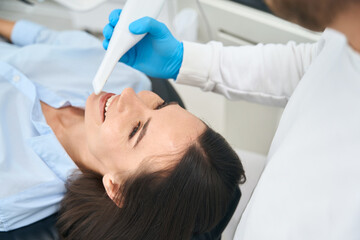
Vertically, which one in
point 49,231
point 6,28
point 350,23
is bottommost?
point 49,231

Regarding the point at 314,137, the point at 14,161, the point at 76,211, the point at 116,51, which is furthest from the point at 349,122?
the point at 14,161

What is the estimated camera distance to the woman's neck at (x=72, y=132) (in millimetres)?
1010

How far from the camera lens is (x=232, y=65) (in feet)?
Result: 3.39

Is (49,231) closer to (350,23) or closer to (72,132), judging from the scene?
(72,132)

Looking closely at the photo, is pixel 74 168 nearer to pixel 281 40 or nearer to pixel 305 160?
pixel 305 160

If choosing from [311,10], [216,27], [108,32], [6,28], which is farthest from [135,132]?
[6,28]

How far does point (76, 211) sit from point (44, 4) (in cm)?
107

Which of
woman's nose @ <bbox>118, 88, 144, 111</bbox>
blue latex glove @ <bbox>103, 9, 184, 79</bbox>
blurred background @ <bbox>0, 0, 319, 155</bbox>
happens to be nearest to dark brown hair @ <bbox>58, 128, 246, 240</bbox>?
woman's nose @ <bbox>118, 88, 144, 111</bbox>

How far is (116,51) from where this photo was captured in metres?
0.76

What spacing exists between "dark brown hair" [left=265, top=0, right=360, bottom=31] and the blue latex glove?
557 mm

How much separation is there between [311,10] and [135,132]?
57 centimetres

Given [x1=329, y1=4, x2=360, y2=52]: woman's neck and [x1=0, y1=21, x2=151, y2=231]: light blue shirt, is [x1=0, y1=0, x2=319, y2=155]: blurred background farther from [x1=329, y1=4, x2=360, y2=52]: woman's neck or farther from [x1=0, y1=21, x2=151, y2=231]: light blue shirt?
[x1=329, y1=4, x2=360, y2=52]: woman's neck

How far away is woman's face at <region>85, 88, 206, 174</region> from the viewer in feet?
2.75

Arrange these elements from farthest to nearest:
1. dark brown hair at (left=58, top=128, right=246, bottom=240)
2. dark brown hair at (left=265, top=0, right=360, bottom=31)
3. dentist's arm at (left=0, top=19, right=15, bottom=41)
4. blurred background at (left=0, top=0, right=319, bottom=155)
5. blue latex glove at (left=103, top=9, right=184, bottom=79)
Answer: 1. dentist's arm at (left=0, top=19, right=15, bottom=41)
2. blurred background at (left=0, top=0, right=319, bottom=155)
3. blue latex glove at (left=103, top=9, right=184, bottom=79)
4. dark brown hair at (left=58, top=128, right=246, bottom=240)
5. dark brown hair at (left=265, top=0, right=360, bottom=31)
